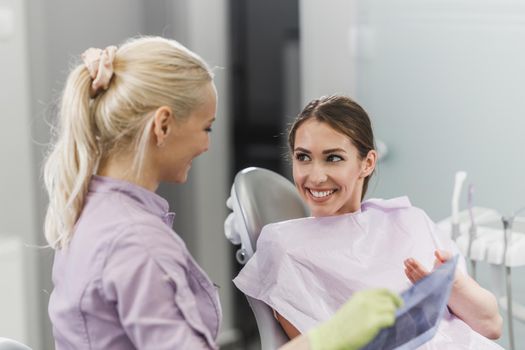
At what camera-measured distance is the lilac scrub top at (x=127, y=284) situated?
3.36ft

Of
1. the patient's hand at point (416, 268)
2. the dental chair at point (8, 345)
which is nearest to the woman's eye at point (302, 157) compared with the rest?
the patient's hand at point (416, 268)

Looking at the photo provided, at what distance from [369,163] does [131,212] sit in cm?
65

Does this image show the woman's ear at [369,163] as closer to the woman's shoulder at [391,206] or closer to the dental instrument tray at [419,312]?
the woman's shoulder at [391,206]

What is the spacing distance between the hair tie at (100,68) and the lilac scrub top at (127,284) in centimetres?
14

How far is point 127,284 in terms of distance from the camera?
3.35 ft

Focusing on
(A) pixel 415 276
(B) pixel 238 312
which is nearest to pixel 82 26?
(B) pixel 238 312

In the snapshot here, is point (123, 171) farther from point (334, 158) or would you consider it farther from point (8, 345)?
point (334, 158)

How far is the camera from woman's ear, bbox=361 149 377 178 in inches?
62.3

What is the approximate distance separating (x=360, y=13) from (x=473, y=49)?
17.1 inches

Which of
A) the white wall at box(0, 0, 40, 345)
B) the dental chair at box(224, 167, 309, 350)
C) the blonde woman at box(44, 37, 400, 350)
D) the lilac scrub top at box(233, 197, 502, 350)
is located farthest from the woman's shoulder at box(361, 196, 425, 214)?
the white wall at box(0, 0, 40, 345)

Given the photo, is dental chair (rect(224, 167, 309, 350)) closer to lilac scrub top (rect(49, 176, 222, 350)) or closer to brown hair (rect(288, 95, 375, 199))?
brown hair (rect(288, 95, 375, 199))

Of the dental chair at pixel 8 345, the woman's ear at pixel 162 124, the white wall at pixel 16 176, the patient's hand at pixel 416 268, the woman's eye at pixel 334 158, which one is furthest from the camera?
the white wall at pixel 16 176

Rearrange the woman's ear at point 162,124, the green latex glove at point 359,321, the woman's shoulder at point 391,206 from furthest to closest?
1. the woman's shoulder at point 391,206
2. the woman's ear at point 162,124
3. the green latex glove at point 359,321

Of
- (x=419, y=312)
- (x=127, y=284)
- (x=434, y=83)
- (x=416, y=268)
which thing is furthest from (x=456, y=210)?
(x=127, y=284)
